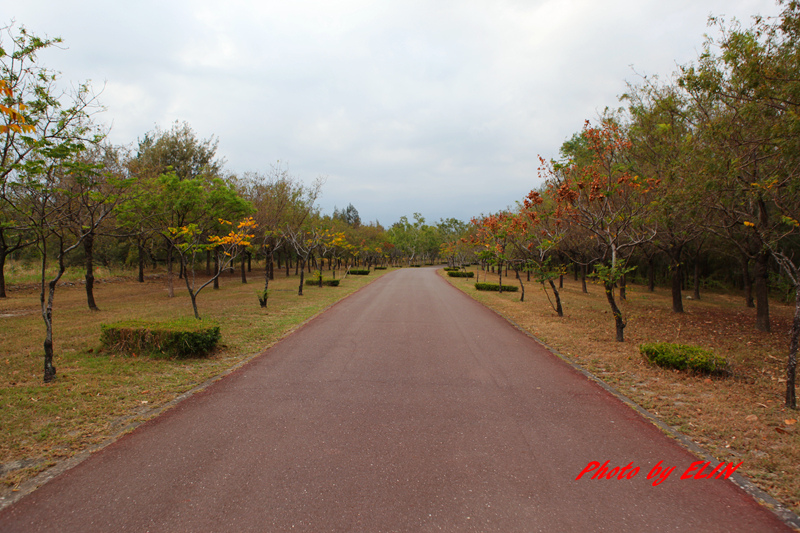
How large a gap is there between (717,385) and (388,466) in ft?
16.9

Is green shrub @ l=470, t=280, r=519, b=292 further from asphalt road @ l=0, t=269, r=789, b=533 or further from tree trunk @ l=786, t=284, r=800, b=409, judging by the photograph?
tree trunk @ l=786, t=284, r=800, b=409

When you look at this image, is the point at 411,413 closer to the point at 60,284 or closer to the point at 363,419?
the point at 363,419

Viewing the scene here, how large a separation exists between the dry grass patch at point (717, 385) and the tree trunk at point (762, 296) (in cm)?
40

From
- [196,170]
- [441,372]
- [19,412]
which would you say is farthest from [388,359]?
[196,170]

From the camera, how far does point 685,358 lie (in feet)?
19.4

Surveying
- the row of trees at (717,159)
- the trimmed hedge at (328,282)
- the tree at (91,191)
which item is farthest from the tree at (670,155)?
the trimmed hedge at (328,282)

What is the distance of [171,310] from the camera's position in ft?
42.9

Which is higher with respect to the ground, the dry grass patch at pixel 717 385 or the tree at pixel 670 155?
the tree at pixel 670 155

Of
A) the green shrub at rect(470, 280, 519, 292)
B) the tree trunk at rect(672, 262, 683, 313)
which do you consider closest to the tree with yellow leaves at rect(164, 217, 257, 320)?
the green shrub at rect(470, 280, 519, 292)

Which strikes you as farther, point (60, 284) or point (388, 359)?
point (60, 284)

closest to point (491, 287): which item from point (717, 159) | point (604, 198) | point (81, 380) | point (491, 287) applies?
point (491, 287)

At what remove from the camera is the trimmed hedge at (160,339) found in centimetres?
664

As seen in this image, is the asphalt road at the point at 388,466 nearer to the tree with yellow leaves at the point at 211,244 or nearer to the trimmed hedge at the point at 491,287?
the tree with yellow leaves at the point at 211,244

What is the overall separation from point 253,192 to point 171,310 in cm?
1165
